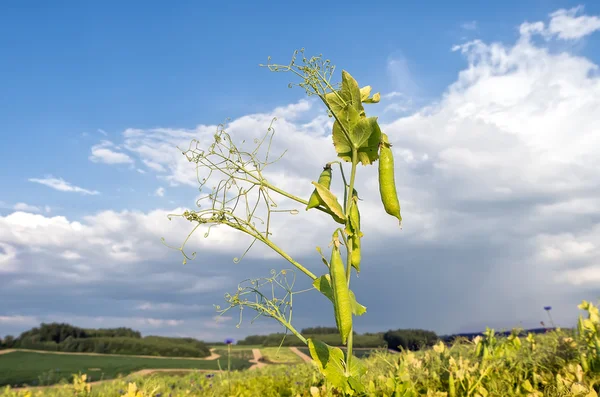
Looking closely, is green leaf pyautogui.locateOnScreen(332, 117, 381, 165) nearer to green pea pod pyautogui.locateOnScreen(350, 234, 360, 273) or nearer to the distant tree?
green pea pod pyautogui.locateOnScreen(350, 234, 360, 273)

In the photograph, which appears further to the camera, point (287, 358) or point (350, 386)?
point (287, 358)

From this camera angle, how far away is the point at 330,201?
95.0 inches

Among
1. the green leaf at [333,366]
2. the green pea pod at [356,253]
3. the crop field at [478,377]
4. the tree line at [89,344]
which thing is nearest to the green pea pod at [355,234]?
the green pea pod at [356,253]

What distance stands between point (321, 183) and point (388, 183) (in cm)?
39

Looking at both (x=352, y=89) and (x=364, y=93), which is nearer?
(x=352, y=89)

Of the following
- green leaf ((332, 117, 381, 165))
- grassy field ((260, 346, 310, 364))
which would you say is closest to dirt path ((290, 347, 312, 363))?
grassy field ((260, 346, 310, 364))

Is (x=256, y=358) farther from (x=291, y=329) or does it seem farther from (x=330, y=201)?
(x=330, y=201)

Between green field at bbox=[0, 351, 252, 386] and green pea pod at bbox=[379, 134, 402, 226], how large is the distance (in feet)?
21.7

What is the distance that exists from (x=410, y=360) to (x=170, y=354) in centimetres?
871

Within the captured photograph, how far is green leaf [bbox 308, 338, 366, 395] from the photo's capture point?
2498mm

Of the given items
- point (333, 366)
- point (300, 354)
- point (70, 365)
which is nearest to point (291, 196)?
point (333, 366)

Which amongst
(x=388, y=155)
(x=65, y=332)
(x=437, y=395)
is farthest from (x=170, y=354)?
(x=388, y=155)

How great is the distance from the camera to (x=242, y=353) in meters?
10.5

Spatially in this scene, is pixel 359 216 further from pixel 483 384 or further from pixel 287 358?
pixel 287 358
